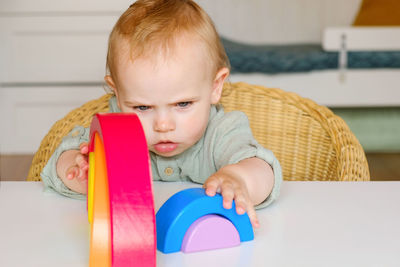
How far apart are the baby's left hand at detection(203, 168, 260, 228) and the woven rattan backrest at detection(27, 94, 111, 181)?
0.55 m

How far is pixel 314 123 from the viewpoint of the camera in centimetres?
111

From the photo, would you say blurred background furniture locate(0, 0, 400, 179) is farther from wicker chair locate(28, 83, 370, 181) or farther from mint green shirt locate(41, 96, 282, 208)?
mint green shirt locate(41, 96, 282, 208)

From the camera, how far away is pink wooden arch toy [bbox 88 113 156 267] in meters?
0.38

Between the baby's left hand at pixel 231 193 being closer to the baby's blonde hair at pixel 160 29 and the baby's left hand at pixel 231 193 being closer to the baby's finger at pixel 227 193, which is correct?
the baby's finger at pixel 227 193

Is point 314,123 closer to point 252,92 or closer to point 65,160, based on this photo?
point 252,92

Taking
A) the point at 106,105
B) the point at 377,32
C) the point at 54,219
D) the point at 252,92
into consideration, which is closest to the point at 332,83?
the point at 377,32

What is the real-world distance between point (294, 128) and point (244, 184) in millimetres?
576

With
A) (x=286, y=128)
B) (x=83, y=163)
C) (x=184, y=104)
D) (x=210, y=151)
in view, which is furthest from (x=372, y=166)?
(x=83, y=163)

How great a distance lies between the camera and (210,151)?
87 centimetres

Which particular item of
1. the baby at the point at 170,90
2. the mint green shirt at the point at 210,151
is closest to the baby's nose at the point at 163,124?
the baby at the point at 170,90

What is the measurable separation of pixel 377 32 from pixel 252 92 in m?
1.56

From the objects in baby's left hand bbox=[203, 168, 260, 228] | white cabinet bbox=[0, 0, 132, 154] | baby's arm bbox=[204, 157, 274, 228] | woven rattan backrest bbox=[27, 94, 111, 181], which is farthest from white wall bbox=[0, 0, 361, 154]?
baby's left hand bbox=[203, 168, 260, 228]

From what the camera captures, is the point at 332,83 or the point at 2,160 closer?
the point at 332,83

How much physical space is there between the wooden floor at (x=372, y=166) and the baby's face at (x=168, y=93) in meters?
1.76
